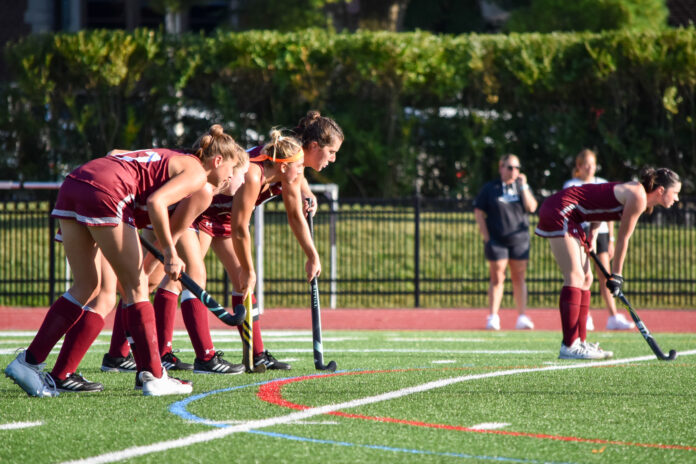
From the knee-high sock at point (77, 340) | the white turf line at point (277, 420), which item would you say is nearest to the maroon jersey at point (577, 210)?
the white turf line at point (277, 420)

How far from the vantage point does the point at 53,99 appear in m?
19.6

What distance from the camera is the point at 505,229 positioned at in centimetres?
1284

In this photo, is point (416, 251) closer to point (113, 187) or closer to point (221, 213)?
point (221, 213)

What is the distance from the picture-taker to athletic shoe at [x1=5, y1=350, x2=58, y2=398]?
6.11 meters

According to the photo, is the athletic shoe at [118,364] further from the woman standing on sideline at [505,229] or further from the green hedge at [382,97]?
the green hedge at [382,97]

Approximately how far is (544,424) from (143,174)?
2.69m

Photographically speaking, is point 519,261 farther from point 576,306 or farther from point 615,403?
point 615,403

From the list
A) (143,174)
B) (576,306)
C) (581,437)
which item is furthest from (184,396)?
(576,306)

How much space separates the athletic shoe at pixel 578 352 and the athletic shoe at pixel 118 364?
3573 millimetres

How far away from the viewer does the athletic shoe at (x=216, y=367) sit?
7.44 meters

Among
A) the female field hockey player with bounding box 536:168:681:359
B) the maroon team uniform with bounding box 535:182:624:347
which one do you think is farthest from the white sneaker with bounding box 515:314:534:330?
the maroon team uniform with bounding box 535:182:624:347

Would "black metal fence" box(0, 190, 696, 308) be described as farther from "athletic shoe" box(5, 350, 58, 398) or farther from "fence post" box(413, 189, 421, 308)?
"athletic shoe" box(5, 350, 58, 398)

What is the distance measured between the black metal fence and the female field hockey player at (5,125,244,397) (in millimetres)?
9785

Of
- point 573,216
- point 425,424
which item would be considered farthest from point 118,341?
point 573,216
